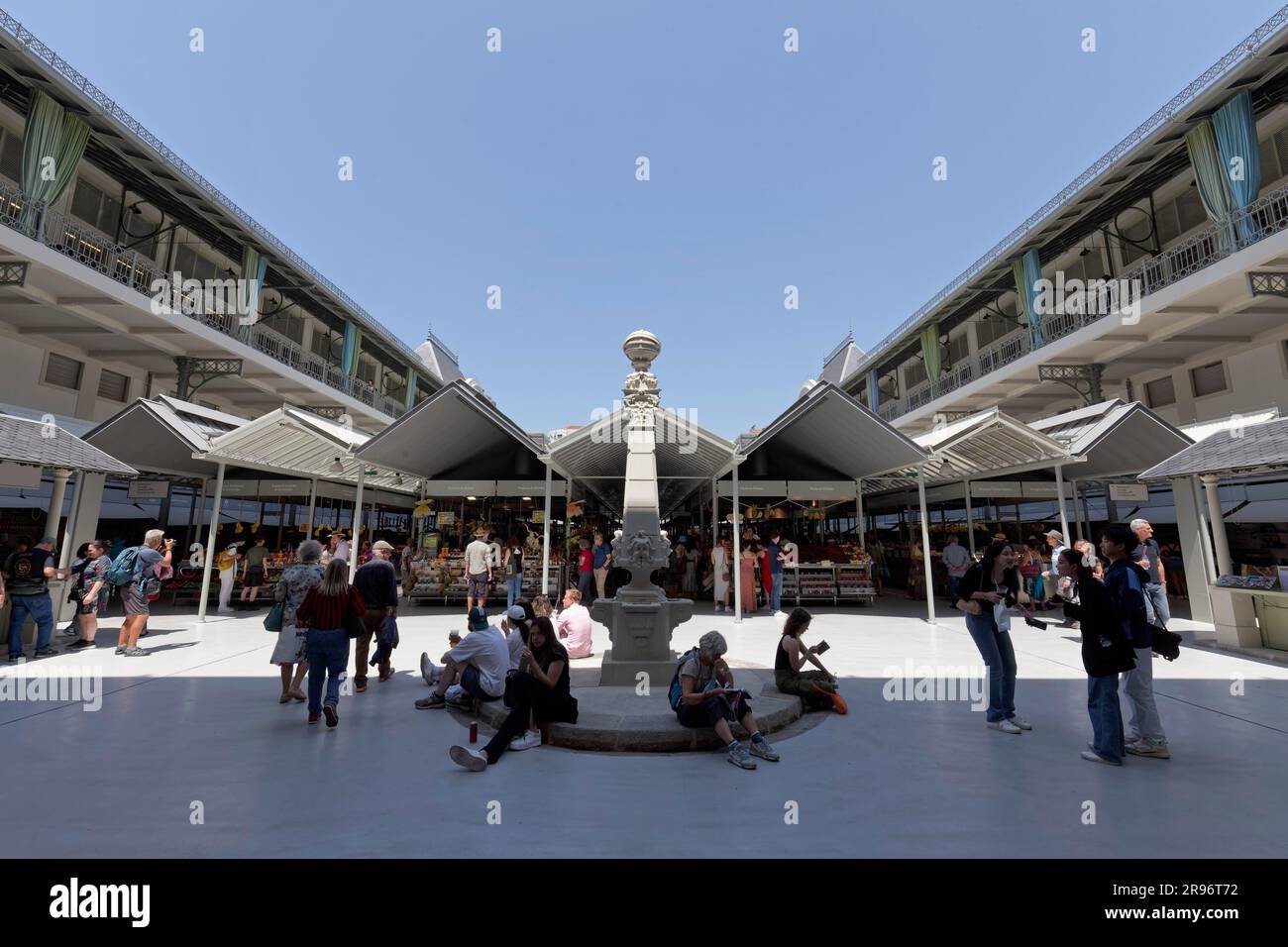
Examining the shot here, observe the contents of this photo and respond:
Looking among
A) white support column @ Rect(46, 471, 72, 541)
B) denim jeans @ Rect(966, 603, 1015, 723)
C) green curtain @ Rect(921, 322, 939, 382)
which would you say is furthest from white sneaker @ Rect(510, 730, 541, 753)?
green curtain @ Rect(921, 322, 939, 382)

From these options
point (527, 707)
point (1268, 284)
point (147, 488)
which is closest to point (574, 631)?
point (527, 707)

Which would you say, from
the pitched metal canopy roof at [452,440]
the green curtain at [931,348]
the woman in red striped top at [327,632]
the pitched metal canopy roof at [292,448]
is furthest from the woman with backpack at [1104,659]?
the green curtain at [931,348]

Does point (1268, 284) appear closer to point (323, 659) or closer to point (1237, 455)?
point (1237, 455)

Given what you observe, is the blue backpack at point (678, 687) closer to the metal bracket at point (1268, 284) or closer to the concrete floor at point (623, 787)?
the concrete floor at point (623, 787)

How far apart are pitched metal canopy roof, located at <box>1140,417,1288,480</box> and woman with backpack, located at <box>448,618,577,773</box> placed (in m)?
10.1

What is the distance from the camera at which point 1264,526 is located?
16234mm

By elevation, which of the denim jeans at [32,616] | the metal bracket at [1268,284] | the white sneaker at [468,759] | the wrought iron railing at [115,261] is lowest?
the white sneaker at [468,759]

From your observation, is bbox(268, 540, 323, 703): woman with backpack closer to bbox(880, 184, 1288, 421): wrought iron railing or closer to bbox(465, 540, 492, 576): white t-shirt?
bbox(465, 540, 492, 576): white t-shirt

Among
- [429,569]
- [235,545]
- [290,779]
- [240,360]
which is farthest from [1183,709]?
[240,360]

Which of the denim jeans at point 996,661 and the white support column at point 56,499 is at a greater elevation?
the white support column at point 56,499

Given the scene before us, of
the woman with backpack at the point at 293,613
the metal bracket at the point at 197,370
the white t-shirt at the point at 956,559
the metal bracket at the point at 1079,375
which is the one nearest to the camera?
the woman with backpack at the point at 293,613

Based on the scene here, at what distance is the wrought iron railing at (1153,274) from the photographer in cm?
1345

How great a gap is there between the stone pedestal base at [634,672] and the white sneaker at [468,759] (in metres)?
2.24

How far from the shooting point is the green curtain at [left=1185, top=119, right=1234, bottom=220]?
14.0 metres
